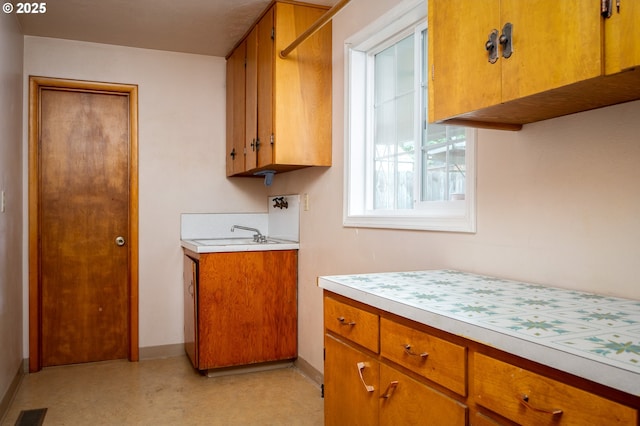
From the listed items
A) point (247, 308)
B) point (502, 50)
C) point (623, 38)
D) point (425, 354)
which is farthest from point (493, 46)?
point (247, 308)

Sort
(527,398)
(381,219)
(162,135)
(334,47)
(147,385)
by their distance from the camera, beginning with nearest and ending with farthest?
(527,398), (381,219), (334,47), (147,385), (162,135)

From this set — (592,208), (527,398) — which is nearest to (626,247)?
(592,208)

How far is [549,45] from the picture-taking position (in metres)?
1.17

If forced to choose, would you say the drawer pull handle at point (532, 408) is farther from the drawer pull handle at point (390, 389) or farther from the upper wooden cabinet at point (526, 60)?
the upper wooden cabinet at point (526, 60)

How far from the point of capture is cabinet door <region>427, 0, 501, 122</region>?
136 centimetres

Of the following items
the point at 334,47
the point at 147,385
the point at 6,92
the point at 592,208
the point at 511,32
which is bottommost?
the point at 147,385

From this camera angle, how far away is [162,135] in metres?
3.79

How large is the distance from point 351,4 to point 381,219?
123cm

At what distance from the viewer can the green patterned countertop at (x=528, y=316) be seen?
32.9 inches

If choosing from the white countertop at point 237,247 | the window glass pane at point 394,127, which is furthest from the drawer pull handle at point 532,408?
the white countertop at point 237,247

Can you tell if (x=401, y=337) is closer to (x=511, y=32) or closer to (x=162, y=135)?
(x=511, y=32)

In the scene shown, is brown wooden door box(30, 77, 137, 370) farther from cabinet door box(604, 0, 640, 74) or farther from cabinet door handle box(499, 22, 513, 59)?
cabinet door box(604, 0, 640, 74)

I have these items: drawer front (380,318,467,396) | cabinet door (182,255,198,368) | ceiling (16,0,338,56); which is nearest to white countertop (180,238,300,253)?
cabinet door (182,255,198,368)

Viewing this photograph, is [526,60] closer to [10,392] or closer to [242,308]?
[242,308]
